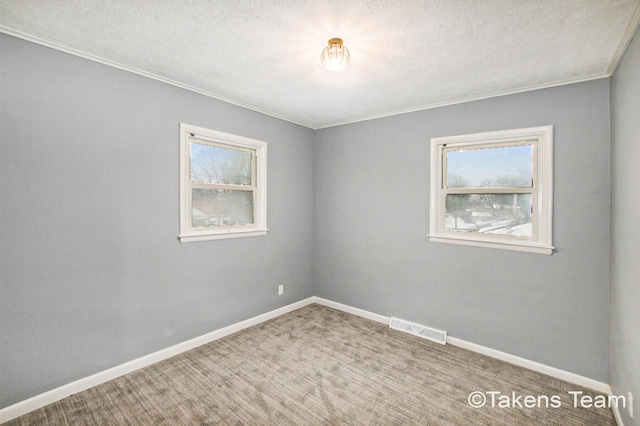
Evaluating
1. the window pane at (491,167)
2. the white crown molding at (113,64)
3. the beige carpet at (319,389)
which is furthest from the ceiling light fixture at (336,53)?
the beige carpet at (319,389)

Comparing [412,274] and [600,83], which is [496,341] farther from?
[600,83]

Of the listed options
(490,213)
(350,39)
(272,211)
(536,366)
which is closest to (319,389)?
(536,366)

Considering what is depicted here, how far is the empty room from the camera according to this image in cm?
189

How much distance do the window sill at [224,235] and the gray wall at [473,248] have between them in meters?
1.05

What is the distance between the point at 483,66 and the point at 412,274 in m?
2.13

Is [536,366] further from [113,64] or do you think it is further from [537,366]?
[113,64]

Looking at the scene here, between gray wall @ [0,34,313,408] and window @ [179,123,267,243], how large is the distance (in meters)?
0.09

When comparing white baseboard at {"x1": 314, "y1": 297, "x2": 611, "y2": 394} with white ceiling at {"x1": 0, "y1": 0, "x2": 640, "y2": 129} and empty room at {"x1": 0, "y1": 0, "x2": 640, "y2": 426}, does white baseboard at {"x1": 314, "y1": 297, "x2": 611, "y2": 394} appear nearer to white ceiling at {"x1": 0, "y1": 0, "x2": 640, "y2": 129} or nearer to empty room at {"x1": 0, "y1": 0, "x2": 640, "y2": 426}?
empty room at {"x1": 0, "y1": 0, "x2": 640, "y2": 426}

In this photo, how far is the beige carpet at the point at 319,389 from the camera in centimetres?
204

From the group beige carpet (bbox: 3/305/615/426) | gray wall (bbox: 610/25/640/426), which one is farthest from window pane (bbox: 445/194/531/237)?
beige carpet (bbox: 3/305/615/426)

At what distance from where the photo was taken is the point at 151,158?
8.60ft

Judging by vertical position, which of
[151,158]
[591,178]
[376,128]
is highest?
[376,128]

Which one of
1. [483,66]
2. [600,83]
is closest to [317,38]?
[483,66]

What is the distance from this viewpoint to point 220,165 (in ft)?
10.6
